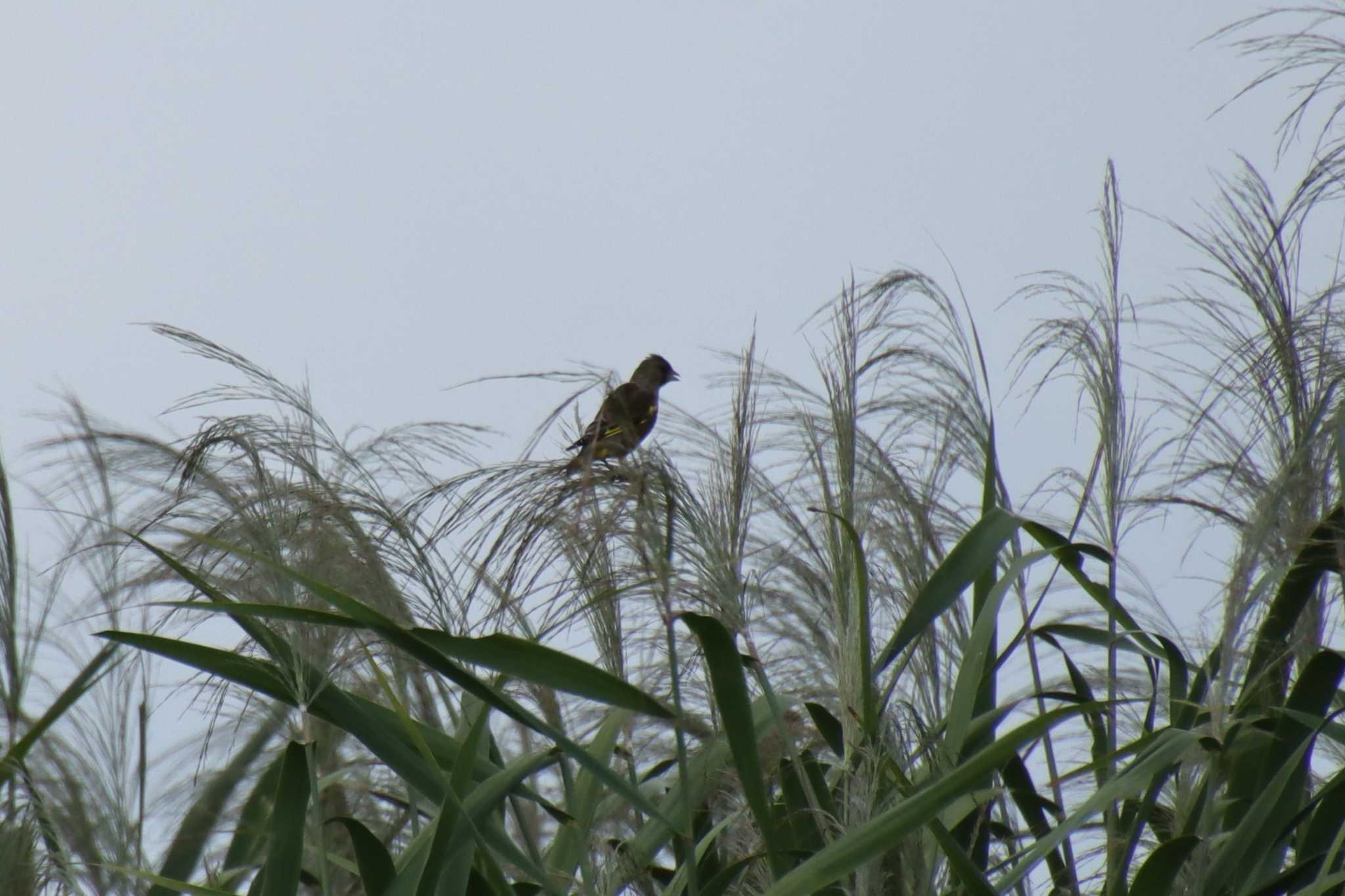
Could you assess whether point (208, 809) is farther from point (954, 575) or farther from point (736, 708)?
point (954, 575)

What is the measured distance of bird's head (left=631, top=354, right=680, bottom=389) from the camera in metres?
5.79

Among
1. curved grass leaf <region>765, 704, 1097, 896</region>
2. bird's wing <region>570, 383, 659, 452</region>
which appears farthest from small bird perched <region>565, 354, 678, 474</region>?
curved grass leaf <region>765, 704, 1097, 896</region>

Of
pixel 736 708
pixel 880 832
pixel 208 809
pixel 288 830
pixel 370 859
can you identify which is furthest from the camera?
pixel 208 809

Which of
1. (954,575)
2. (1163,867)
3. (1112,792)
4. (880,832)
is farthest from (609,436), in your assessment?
(1163,867)

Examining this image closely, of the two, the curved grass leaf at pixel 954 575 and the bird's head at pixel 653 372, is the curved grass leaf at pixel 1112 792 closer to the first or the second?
the curved grass leaf at pixel 954 575

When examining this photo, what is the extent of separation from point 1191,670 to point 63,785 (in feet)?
6.40

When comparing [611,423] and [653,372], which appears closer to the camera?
[611,423]

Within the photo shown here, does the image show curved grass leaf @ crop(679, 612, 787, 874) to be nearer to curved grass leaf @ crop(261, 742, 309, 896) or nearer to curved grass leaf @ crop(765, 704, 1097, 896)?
curved grass leaf @ crop(765, 704, 1097, 896)

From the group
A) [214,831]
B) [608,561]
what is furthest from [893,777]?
[214,831]

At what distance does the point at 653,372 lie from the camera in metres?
5.81

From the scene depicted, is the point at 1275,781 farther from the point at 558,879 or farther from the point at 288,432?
the point at 288,432

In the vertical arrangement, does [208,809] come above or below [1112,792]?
above

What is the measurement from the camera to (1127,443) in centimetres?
244

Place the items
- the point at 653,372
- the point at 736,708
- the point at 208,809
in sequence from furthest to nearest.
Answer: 1. the point at 653,372
2. the point at 208,809
3. the point at 736,708
